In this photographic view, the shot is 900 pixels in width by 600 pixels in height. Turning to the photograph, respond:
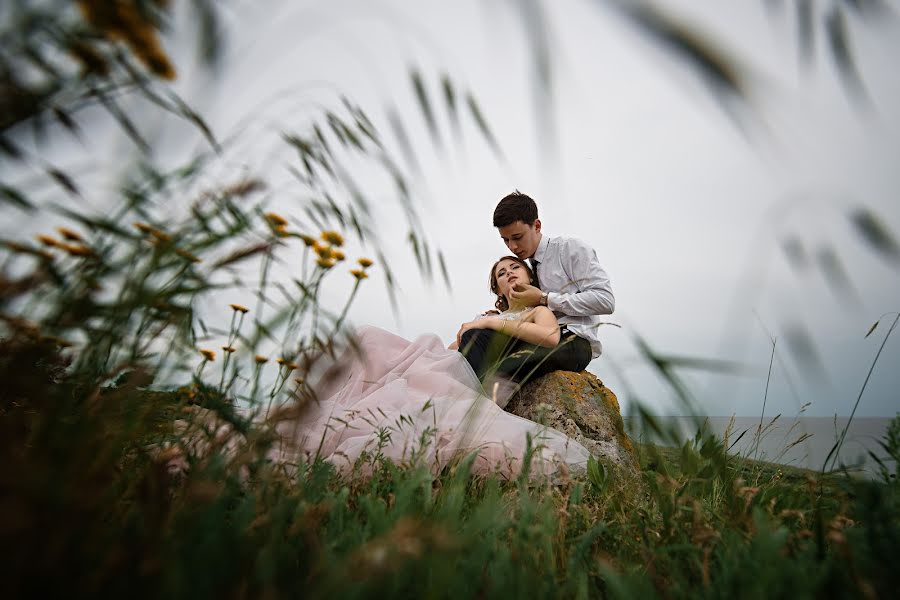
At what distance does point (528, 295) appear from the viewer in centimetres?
437

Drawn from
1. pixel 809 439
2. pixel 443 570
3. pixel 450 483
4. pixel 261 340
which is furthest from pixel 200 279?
pixel 809 439

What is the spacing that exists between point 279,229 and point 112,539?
735 millimetres

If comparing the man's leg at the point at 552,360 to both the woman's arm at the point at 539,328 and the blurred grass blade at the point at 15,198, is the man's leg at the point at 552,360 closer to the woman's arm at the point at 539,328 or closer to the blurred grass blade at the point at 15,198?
the woman's arm at the point at 539,328

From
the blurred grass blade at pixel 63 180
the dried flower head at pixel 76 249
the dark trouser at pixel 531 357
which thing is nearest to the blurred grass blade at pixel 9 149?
the blurred grass blade at pixel 63 180

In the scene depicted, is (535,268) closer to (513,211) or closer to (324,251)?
(513,211)

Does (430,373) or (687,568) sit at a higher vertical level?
(430,373)

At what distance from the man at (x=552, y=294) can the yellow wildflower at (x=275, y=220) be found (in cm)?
283

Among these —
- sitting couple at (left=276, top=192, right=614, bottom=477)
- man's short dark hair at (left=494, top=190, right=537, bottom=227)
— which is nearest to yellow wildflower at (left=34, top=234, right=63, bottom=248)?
sitting couple at (left=276, top=192, right=614, bottom=477)

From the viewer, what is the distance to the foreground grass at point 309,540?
1.63 ft

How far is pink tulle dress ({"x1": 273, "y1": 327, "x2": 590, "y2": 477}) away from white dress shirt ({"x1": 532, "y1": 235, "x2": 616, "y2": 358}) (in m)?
1.15

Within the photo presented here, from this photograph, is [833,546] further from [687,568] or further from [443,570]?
[443,570]

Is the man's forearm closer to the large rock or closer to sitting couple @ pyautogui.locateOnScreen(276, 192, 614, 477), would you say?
sitting couple @ pyautogui.locateOnScreen(276, 192, 614, 477)

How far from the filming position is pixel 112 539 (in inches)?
26.1

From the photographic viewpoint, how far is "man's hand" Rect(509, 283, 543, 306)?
437 centimetres
